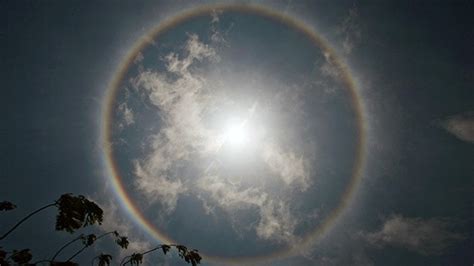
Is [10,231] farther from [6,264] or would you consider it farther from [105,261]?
[105,261]

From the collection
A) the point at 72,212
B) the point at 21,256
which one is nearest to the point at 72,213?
the point at 72,212

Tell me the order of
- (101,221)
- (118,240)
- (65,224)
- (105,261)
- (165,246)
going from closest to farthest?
1. (65,224)
2. (101,221)
3. (105,261)
4. (165,246)
5. (118,240)

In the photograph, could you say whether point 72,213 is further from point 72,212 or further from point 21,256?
point 21,256

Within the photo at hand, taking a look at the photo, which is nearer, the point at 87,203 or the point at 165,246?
the point at 87,203

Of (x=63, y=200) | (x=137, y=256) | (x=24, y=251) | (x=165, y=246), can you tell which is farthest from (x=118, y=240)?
(x=63, y=200)

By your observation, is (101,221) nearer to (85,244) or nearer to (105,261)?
(105,261)

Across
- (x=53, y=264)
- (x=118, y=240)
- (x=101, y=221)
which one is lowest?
(x=53, y=264)

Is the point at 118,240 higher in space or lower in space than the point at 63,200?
higher

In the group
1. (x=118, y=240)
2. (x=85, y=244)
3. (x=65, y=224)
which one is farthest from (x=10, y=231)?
(x=118, y=240)

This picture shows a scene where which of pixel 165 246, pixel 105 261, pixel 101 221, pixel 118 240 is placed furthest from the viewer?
pixel 118 240
